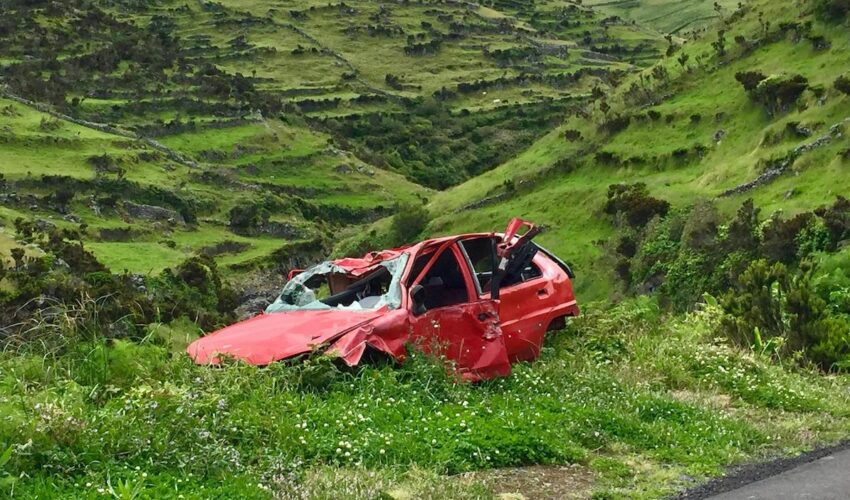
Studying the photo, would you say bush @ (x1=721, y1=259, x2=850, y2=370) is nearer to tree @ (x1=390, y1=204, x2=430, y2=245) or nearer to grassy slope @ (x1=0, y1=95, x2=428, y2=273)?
grassy slope @ (x1=0, y1=95, x2=428, y2=273)

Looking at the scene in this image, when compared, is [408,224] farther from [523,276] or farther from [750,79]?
[523,276]

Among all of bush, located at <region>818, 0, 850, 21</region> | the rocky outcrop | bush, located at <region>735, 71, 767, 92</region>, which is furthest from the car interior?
bush, located at <region>818, 0, 850, 21</region>

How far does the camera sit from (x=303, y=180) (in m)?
85.9

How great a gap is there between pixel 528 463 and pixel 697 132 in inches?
1918

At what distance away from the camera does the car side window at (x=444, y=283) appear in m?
9.68

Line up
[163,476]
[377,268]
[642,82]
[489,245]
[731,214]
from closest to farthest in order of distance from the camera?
1. [163,476]
2. [377,268]
3. [489,245]
4. [731,214]
5. [642,82]

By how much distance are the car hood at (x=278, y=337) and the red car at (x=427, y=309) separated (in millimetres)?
13

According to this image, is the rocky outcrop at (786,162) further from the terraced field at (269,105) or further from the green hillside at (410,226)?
the terraced field at (269,105)

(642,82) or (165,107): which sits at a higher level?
(642,82)

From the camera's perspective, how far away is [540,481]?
619 centimetres

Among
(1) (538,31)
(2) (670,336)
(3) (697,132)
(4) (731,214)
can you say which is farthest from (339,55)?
(2) (670,336)

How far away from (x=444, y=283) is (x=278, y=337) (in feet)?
8.77

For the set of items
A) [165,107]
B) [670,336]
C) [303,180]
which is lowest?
[303,180]

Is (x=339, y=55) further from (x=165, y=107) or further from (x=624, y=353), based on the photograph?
(x=624, y=353)
